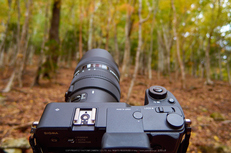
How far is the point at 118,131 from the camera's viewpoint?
3.16 ft

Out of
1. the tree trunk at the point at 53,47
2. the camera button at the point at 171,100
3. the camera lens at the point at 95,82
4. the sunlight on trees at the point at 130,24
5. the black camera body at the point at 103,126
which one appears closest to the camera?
the black camera body at the point at 103,126

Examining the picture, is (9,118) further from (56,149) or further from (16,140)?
(56,149)

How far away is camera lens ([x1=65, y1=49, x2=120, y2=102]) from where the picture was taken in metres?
1.39

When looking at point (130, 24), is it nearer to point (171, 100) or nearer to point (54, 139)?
point (171, 100)

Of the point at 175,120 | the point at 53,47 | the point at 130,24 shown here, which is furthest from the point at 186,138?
the point at 130,24

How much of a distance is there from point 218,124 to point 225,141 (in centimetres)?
91

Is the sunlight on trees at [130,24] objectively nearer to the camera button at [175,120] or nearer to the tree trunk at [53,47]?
the tree trunk at [53,47]

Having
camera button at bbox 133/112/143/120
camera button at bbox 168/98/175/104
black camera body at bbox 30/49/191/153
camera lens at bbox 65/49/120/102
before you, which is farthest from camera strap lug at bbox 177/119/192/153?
camera lens at bbox 65/49/120/102

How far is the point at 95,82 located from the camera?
1461 millimetres

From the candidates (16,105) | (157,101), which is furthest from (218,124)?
(16,105)

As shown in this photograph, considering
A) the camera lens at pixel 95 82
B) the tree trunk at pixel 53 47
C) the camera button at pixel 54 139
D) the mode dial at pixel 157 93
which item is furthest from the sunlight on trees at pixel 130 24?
the camera button at pixel 54 139

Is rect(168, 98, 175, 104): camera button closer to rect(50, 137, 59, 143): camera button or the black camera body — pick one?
the black camera body

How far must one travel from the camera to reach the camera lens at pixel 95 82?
1.39 metres

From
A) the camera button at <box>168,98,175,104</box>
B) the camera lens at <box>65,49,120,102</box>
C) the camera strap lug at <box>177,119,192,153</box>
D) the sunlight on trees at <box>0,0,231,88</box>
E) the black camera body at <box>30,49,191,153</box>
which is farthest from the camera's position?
the sunlight on trees at <box>0,0,231,88</box>
